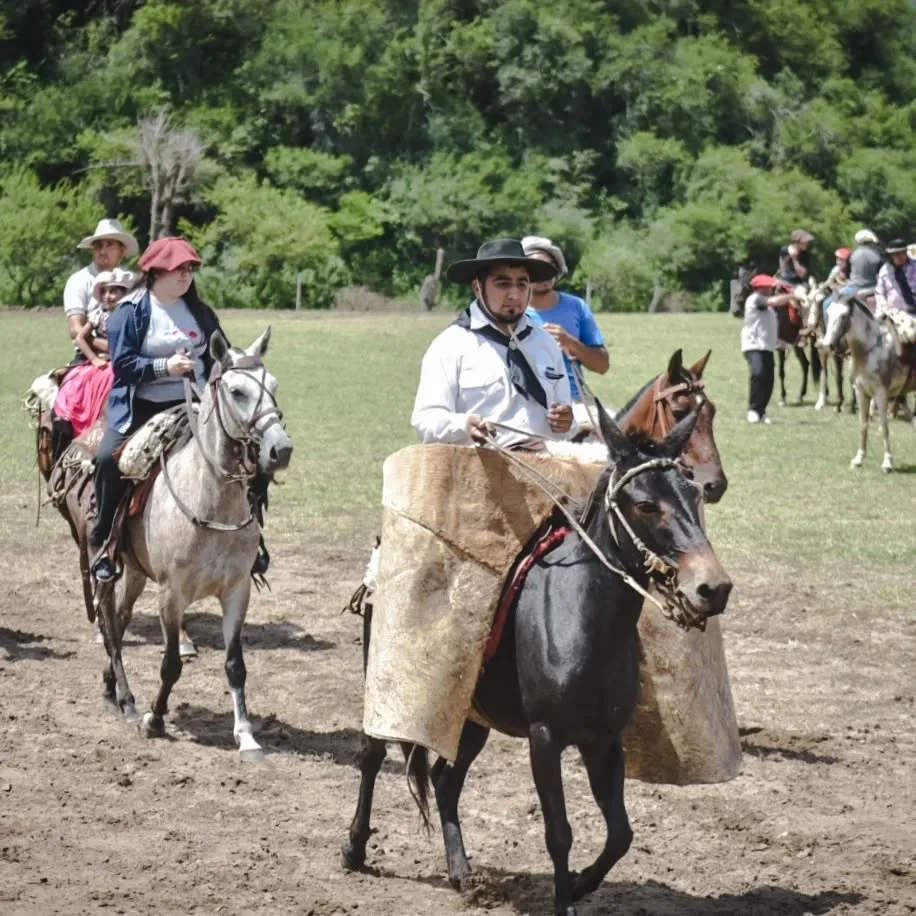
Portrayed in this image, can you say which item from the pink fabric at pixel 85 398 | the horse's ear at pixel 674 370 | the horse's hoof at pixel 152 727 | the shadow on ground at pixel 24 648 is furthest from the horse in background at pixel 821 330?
the horse's ear at pixel 674 370

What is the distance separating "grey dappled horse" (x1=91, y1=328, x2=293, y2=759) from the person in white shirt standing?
79.8 inches

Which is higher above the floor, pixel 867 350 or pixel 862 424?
pixel 867 350

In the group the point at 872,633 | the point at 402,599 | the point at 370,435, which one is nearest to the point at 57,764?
the point at 402,599

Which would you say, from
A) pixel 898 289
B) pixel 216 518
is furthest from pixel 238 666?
pixel 898 289

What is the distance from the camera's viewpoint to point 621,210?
232 ft

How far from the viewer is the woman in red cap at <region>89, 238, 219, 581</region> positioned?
8711mm

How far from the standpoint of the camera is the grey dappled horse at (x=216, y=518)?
8.20m

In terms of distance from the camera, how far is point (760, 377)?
934 inches

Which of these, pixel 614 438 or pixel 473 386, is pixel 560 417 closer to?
pixel 473 386

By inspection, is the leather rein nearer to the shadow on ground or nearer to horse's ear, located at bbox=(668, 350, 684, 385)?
horse's ear, located at bbox=(668, 350, 684, 385)

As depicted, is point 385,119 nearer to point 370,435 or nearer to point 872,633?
point 370,435

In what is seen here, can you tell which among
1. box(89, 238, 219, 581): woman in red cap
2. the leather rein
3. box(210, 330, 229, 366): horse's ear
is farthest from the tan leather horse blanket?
box(89, 238, 219, 581): woman in red cap

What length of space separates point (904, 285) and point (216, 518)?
15088mm

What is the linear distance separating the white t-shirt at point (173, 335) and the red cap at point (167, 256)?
0.26 metres
